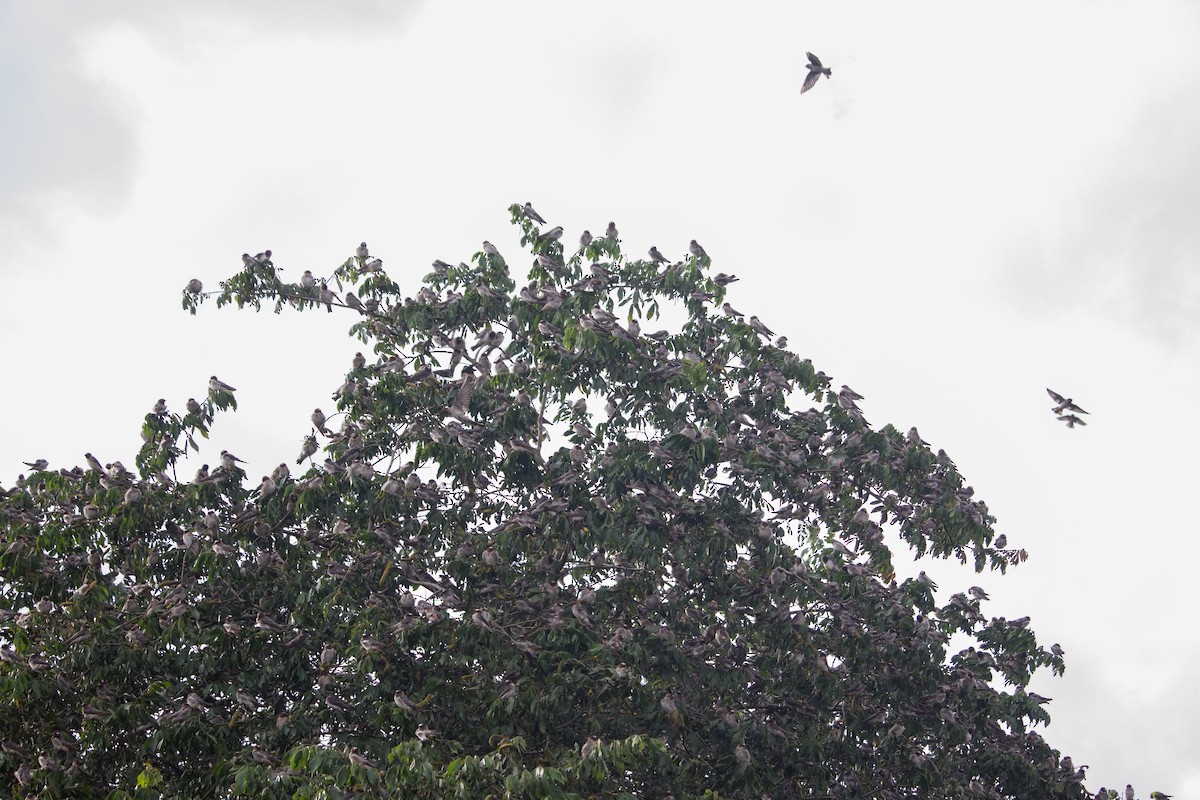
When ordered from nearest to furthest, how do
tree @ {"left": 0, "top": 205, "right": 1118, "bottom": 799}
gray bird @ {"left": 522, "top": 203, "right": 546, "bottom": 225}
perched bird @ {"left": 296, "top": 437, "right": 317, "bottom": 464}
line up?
tree @ {"left": 0, "top": 205, "right": 1118, "bottom": 799} < perched bird @ {"left": 296, "top": 437, "right": 317, "bottom": 464} < gray bird @ {"left": 522, "top": 203, "right": 546, "bottom": 225}

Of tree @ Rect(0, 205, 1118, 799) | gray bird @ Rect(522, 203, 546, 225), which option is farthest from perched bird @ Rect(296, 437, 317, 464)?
gray bird @ Rect(522, 203, 546, 225)

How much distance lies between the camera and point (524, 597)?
11758 mm

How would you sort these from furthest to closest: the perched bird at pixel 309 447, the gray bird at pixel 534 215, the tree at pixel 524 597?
the gray bird at pixel 534 215 < the perched bird at pixel 309 447 < the tree at pixel 524 597

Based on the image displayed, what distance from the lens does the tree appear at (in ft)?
34.7

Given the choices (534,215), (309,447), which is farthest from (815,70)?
(309,447)

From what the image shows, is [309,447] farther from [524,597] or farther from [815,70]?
[815,70]

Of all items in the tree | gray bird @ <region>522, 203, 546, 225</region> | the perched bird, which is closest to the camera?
the tree

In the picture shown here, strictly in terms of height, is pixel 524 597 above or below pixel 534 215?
below

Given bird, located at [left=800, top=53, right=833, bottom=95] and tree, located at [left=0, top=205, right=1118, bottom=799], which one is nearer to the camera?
tree, located at [left=0, top=205, right=1118, bottom=799]

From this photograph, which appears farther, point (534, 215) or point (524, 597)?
point (534, 215)

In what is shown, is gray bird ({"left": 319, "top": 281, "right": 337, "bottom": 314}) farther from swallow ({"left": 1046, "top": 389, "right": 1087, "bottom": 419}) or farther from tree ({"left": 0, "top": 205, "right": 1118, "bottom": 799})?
swallow ({"left": 1046, "top": 389, "right": 1087, "bottom": 419})

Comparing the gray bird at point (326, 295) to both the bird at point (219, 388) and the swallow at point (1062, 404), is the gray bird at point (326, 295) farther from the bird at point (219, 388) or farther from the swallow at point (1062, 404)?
the swallow at point (1062, 404)

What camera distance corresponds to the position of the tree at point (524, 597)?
1057 cm

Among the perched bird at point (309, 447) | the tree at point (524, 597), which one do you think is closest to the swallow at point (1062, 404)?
the tree at point (524, 597)
